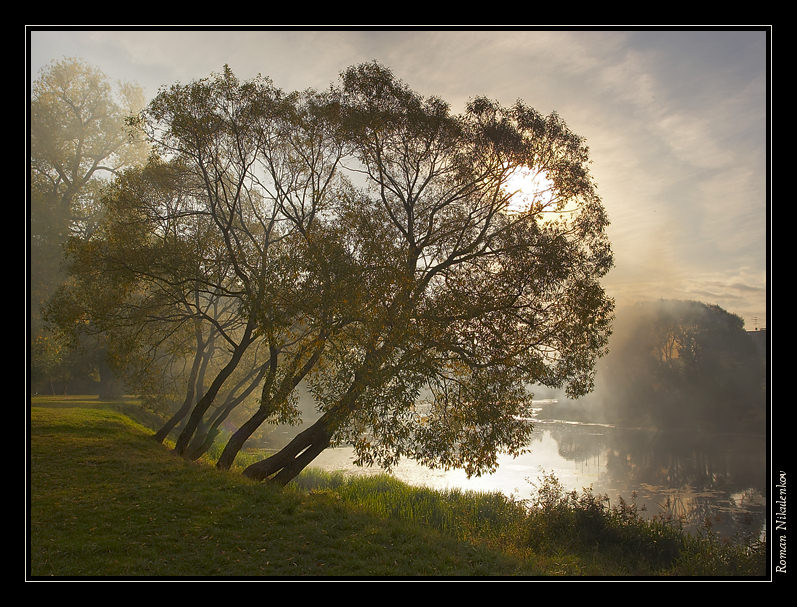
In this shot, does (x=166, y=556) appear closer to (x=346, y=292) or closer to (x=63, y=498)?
(x=63, y=498)

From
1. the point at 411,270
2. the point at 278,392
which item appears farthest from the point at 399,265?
the point at 278,392

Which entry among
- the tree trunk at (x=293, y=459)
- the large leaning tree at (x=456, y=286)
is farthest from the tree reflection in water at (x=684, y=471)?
the tree trunk at (x=293, y=459)

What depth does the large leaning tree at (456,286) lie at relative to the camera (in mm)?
11711

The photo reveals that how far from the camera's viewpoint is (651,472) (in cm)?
2958

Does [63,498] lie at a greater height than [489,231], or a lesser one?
lesser

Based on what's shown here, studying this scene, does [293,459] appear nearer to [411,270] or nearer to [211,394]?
[211,394]

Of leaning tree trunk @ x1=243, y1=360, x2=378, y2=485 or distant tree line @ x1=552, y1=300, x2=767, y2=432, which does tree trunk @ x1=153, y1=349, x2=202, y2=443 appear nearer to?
leaning tree trunk @ x1=243, y1=360, x2=378, y2=485

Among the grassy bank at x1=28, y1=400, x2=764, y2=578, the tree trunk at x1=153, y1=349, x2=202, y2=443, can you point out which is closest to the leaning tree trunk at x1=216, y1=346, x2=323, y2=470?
the grassy bank at x1=28, y1=400, x2=764, y2=578

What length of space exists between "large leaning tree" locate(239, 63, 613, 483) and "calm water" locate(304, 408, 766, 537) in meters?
6.26

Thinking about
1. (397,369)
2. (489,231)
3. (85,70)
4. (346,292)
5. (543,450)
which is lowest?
(543,450)
